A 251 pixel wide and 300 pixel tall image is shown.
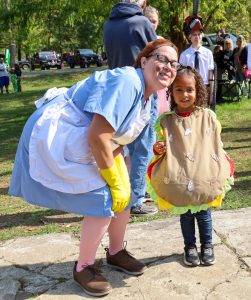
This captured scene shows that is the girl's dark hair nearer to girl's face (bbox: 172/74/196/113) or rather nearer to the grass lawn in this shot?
girl's face (bbox: 172/74/196/113)

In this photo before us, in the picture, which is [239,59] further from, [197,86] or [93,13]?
[197,86]

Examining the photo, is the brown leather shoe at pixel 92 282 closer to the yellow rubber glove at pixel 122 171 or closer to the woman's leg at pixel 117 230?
the woman's leg at pixel 117 230

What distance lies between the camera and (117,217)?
3041 millimetres

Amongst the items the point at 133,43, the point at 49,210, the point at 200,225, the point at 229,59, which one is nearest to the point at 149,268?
the point at 200,225

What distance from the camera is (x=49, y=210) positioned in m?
4.55

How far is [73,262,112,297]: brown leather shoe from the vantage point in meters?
2.80

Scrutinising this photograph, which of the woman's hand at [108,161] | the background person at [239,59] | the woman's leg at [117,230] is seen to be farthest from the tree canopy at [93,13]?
the woman's hand at [108,161]

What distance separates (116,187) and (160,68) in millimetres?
682

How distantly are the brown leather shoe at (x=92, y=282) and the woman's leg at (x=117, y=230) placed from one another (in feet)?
0.88

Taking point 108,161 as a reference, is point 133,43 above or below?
above

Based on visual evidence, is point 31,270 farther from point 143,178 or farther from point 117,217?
point 143,178

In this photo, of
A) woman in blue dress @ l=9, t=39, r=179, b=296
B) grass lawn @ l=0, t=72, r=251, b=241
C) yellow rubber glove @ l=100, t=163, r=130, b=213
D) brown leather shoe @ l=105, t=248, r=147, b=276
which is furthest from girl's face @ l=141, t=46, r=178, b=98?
grass lawn @ l=0, t=72, r=251, b=241

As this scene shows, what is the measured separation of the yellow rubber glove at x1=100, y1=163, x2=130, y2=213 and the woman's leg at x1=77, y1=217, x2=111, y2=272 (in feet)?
0.43

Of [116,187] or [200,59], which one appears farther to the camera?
[200,59]
